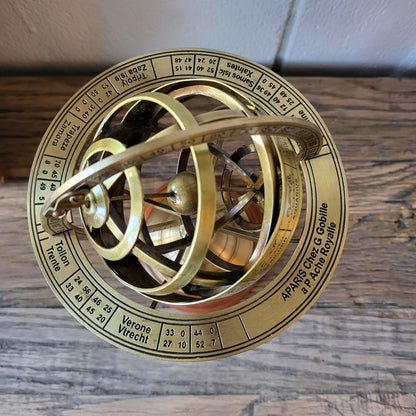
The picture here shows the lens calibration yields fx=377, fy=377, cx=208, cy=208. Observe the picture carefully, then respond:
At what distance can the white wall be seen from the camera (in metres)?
0.87

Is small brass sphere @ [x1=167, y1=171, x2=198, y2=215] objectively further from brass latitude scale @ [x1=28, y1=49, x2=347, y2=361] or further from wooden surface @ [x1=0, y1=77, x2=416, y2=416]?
wooden surface @ [x1=0, y1=77, x2=416, y2=416]

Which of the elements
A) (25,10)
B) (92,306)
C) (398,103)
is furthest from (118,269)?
(398,103)

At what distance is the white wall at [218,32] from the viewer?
0.87 metres

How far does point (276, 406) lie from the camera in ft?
2.69

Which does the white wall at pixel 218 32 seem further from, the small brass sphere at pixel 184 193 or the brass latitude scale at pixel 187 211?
the small brass sphere at pixel 184 193

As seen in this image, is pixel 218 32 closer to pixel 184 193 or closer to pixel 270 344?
pixel 184 193

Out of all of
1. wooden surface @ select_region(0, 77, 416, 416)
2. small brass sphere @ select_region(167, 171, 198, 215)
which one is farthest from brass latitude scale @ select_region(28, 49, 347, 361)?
wooden surface @ select_region(0, 77, 416, 416)

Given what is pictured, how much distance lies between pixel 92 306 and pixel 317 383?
516 millimetres

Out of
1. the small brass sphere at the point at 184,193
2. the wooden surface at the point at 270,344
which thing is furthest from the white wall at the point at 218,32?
the small brass sphere at the point at 184,193

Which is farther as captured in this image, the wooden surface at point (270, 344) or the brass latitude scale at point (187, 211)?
the wooden surface at point (270, 344)

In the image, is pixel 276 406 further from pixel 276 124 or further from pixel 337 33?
pixel 337 33

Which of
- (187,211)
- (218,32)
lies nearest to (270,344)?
(187,211)

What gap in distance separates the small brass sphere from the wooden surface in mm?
408

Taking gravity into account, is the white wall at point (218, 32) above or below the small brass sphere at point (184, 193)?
above
